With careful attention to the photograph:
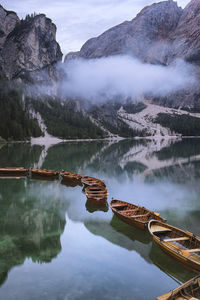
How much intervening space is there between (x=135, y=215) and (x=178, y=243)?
637cm

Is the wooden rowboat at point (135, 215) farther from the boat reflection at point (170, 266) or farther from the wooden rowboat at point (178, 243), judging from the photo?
the boat reflection at point (170, 266)

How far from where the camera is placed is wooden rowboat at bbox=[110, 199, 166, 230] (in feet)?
71.9

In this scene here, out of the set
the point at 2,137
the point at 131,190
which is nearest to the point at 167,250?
the point at 131,190

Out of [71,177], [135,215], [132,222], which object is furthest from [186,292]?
[71,177]

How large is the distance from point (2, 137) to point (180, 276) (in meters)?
137

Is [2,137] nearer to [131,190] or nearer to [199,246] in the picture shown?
[131,190]

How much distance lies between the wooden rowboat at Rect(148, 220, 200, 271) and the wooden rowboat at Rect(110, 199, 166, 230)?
1.37 meters

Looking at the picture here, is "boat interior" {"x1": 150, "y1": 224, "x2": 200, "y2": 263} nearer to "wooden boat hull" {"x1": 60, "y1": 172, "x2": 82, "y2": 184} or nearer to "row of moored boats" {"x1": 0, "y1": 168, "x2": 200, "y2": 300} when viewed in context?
"row of moored boats" {"x1": 0, "y1": 168, "x2": 200, "y2": 300}

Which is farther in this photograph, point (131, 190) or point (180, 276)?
point (131, 190)

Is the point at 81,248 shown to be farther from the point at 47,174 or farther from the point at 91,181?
the point at 47,174

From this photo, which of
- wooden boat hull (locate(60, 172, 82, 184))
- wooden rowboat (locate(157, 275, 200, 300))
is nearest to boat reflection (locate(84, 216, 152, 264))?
wooden rowboat (locate(157, 275, 200, 300))

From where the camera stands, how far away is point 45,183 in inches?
1711

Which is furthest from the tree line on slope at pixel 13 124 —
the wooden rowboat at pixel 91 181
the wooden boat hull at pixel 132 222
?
the wooden boat hull at pixel 132 222

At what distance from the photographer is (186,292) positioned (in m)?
12.3
